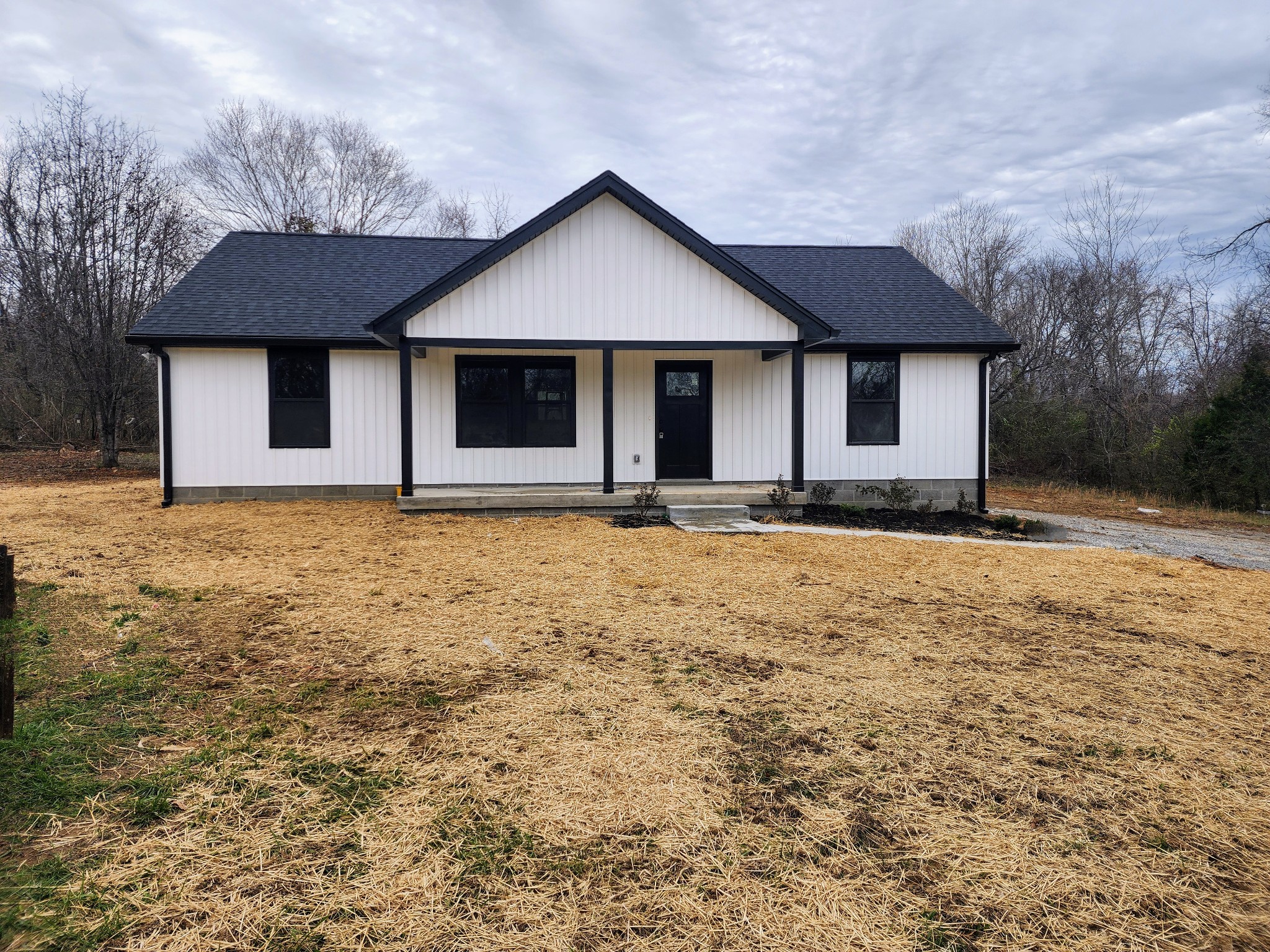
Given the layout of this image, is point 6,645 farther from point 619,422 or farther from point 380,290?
point 380,290

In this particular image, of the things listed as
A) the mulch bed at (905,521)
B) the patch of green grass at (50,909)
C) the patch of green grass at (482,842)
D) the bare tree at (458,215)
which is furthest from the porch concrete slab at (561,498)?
the bare tree at (458,215)

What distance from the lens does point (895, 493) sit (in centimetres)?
1097

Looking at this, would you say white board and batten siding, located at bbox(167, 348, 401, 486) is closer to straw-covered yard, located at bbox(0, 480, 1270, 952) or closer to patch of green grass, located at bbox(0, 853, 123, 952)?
straw-covered yard, located at bbox(0, 480, 1270, 952)

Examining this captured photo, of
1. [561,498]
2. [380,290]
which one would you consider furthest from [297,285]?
[561,498]

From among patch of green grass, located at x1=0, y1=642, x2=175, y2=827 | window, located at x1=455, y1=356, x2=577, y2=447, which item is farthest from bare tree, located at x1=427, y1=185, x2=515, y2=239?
patch of green grass, located at x1=0, y1=642, x2=175, y2=827

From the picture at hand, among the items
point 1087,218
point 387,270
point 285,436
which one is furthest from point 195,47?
point 1087,218

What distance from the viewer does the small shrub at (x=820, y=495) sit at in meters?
11.1

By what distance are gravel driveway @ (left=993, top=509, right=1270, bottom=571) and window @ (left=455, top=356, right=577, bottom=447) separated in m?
8.49

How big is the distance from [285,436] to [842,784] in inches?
441

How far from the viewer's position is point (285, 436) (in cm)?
1116

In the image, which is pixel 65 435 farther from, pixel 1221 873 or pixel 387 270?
pixel 1221 873

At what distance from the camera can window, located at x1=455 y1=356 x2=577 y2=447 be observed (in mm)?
11609

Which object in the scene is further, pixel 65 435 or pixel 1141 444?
pixel 65 435

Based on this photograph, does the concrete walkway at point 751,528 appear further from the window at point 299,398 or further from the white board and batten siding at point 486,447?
the window at point 299,398
